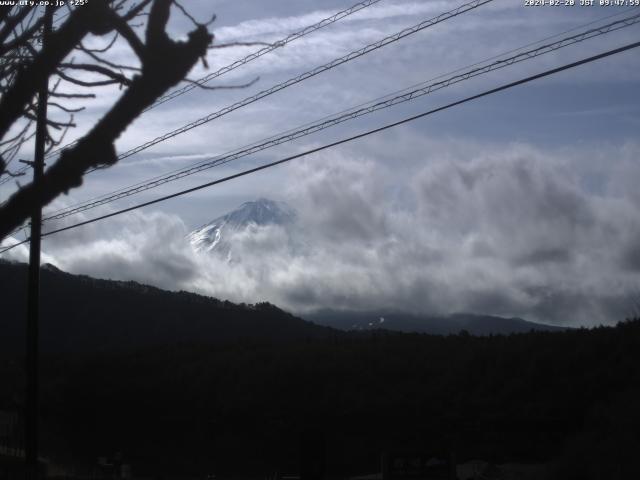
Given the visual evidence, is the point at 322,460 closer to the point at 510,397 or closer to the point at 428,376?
the point at 510,397

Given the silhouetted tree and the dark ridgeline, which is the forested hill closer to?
the dark ridgeline

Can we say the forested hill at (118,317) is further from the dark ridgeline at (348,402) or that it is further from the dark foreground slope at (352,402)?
the dark foreground slope at (352,402)

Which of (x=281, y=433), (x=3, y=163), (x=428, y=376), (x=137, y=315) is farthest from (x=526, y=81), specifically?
(x=137, y=315)

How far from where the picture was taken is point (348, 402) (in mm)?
44906

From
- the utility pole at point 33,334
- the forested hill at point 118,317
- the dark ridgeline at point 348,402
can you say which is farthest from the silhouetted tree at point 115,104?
the forested hill at point 118,317

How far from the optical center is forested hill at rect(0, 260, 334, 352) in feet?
266

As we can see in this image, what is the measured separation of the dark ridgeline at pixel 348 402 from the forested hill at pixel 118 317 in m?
17.3

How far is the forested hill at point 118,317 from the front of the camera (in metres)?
81.1

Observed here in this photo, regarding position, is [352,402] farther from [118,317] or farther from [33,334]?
[118,317]

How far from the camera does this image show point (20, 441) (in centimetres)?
2806

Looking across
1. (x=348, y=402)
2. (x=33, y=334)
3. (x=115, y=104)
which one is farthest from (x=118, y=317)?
(x=115, y=104)

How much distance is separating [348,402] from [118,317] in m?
46.4

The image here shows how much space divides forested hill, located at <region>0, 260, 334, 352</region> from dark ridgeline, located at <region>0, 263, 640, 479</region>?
1732cm

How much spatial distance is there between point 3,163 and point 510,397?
1402 inches
